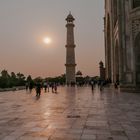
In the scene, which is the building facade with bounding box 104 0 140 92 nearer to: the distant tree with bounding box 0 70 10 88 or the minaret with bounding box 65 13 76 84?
the minaret with bounding box 65 13 76 84

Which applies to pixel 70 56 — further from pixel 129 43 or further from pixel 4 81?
pixel 129 43

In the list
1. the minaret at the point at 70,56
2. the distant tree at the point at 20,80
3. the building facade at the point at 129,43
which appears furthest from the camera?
the distant tree at the point at 20,80

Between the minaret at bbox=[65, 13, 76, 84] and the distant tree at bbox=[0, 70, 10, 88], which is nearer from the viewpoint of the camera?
the minaret at bbox=[65, 13, 76, 84]

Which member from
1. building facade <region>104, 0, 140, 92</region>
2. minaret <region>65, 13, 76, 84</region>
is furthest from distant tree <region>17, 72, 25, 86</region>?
building facade <region>104, 0, 140, 92</region>

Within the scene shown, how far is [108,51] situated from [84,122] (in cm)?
3866

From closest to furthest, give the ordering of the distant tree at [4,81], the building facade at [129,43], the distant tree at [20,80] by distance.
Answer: the building facade at [129,43]
the distant tree at [4,81]
the distant tree at [20,80]

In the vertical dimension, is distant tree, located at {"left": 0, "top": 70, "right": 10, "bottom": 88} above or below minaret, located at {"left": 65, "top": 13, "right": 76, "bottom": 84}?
below

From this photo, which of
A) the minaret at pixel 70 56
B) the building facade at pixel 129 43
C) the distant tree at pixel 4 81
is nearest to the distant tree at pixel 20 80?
the distant tree at pixel 4 81

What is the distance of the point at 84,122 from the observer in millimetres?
8695

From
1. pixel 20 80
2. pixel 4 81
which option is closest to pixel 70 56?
pixel 4 81

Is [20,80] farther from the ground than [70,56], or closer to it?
closer to it

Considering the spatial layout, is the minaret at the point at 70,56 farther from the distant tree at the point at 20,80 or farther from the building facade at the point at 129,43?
the building facade at the point at 129,43

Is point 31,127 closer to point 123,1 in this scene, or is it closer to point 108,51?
point 123,1

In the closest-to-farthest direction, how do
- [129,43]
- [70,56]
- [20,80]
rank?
[129,43]
[70,56]
[20,80]
